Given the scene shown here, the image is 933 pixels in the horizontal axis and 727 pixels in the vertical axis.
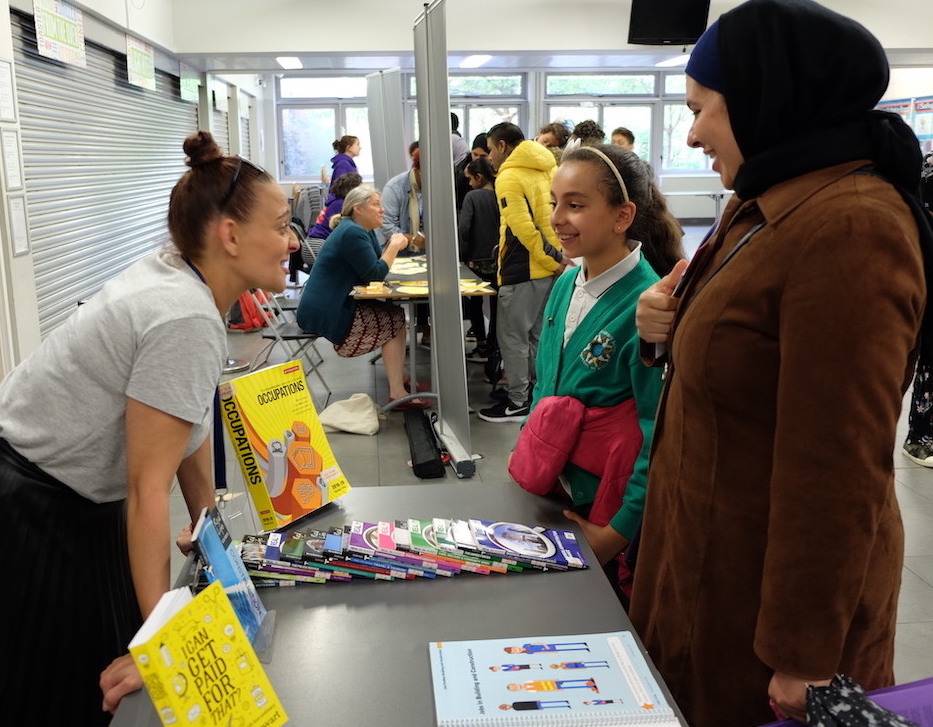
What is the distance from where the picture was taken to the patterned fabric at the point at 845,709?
37.3 inches

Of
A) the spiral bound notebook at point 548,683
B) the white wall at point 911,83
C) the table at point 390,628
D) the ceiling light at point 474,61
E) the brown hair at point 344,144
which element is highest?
the ceiling light at point 474,61

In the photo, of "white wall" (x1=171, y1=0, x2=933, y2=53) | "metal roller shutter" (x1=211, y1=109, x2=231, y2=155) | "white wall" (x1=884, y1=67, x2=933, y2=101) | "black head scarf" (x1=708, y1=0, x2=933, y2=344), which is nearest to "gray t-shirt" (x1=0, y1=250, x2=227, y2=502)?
"black head scarf" (x1=708, y1=0, x2=933, y2=344)

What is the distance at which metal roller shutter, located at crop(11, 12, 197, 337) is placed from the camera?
15.4 ft

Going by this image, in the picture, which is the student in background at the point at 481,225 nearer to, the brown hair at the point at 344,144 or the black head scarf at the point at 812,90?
the brown hair at the point at 344,144

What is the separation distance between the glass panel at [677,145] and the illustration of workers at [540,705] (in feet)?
50.3

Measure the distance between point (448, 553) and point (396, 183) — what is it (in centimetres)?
589

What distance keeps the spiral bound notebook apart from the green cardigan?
0.43 m

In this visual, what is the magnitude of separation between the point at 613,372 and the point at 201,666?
38.6 inches

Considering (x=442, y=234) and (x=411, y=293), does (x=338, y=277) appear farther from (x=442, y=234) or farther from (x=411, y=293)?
(x=442, y=234)

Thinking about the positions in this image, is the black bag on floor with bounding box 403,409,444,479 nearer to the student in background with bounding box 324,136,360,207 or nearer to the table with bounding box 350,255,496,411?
the table with bounding box 350,255,496,411

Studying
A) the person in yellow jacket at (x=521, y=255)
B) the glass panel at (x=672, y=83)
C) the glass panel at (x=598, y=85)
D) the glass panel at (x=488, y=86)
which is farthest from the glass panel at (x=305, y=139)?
the person in yellow jacket at (x=521, y=255)

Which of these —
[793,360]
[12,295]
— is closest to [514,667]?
[793,360]

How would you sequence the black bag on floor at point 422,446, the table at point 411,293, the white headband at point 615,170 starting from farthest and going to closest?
the table at point 411,293 → the black bag on floor at point 422,446 → the white headband at point 615,170

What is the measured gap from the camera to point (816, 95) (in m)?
1.00
